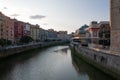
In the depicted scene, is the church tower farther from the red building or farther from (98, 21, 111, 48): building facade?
the red building

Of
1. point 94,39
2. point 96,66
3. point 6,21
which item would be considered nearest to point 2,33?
point 6,21

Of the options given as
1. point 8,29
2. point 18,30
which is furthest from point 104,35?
point 18,30

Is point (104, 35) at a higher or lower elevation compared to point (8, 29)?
lower

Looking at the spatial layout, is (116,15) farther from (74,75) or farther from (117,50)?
(74,75)

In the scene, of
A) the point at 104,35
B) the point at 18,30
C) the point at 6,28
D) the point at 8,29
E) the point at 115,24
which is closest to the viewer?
the point at 115,24

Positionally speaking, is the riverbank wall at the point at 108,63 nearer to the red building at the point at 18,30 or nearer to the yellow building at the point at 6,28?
the yellow building at the point at 6,28

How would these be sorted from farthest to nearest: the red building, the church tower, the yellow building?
the red building
the yellow building
the church tower

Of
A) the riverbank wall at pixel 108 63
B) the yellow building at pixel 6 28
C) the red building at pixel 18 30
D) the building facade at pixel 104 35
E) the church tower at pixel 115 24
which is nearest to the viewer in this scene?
the riverbank wall at pixel 108 63

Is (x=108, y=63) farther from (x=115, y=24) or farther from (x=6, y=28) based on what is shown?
(x=6, y=28)

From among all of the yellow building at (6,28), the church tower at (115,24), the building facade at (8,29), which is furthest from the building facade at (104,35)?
the building facade at (8,29)

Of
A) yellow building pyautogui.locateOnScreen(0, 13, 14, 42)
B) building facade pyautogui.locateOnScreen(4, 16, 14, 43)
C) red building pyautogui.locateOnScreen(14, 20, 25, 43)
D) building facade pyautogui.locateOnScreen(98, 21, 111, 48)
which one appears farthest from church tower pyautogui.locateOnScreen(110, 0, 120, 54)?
red building pyautogui.locateOnScreen(14, 20, 25, 43)

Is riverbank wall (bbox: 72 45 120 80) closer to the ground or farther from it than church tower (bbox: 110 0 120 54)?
closer to the ground

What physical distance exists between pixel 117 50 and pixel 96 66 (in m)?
3.14

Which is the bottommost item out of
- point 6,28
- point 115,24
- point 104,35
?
point 104,35
